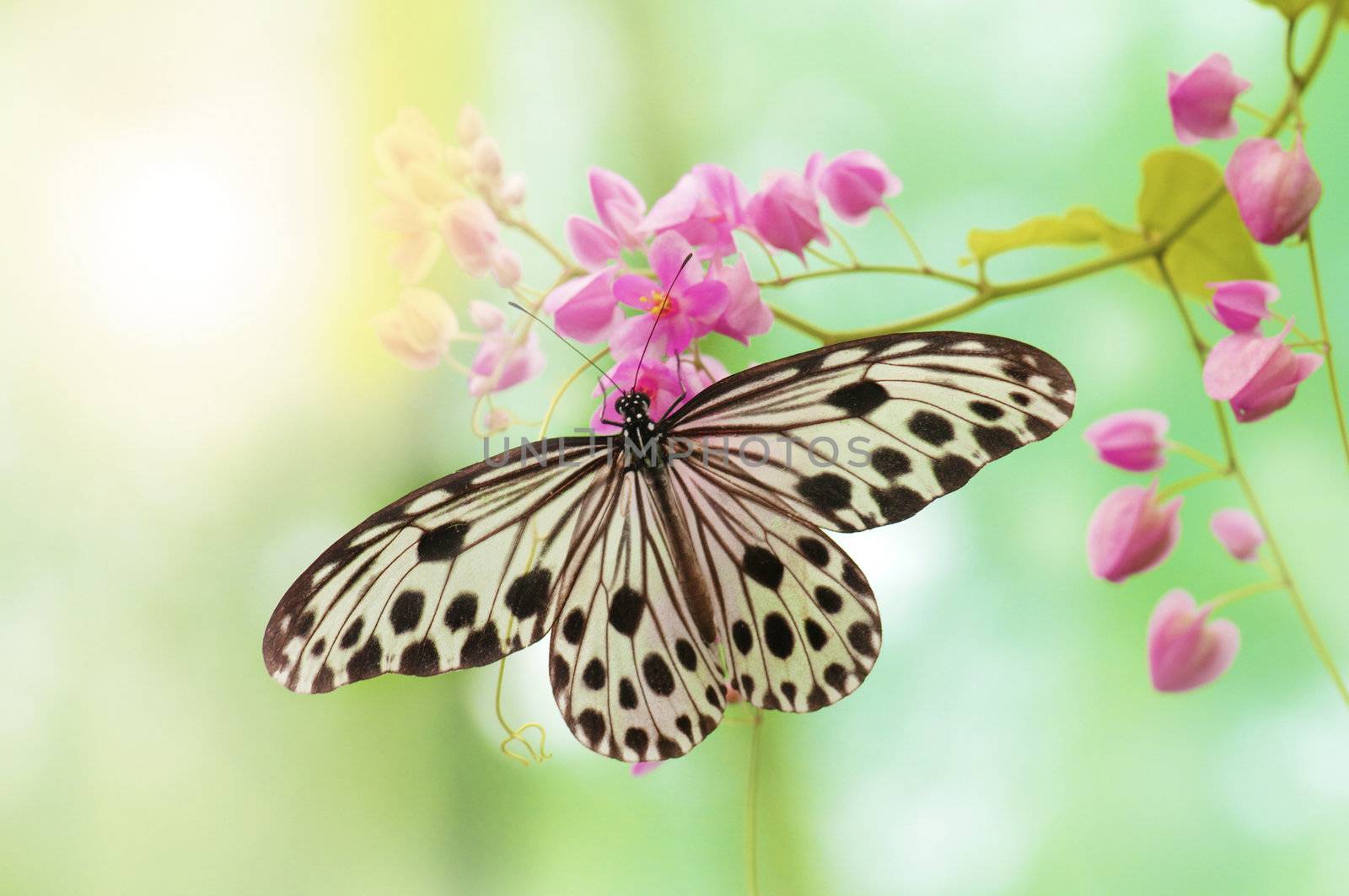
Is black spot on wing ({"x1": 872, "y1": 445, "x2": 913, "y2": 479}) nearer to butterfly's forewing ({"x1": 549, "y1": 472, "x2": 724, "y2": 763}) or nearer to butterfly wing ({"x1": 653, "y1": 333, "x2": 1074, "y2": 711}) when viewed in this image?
butterfly wing ({"x1": 653, "y1": 333, "x2": 1074, "y2": 711})

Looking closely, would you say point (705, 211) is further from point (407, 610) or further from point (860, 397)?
point (407, 610)

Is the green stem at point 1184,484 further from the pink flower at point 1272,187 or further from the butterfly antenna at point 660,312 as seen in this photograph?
the butterfly antenna at point 660,312

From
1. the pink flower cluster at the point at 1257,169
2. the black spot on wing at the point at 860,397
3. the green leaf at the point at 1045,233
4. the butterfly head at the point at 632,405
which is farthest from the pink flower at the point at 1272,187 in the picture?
the butterfly head at the point at 632,405

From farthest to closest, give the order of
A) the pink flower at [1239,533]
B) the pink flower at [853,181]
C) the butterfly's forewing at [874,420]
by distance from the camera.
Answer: the pink flower at [1239,533] < the pink flower at [853,181] < the butterfly's forewing at [874,420]

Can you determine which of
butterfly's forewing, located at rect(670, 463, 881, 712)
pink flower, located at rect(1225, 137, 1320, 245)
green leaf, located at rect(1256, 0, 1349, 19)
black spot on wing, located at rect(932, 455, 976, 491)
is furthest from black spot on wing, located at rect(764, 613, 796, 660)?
green leaf, located at rect(1256, 0, 1349, 19)

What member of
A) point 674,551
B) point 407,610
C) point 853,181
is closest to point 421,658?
point 407,610

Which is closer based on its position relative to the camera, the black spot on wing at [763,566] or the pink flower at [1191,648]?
the black spot on wing at [763,566]
